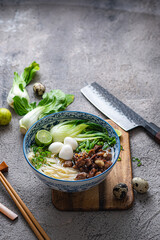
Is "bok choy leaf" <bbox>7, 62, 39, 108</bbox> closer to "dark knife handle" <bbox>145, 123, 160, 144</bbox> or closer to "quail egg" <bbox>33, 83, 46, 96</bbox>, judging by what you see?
"quail egg" <bbox>33, 83, 46, 96</bbox>

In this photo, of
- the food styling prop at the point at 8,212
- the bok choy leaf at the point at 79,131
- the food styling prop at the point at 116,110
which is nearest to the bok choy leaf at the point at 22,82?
the food styling prop at the point at 116,110

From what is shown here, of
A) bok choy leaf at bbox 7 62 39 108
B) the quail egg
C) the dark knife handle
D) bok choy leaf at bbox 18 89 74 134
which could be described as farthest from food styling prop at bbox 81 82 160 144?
bok choy leaf at bbox 7 62 39 108

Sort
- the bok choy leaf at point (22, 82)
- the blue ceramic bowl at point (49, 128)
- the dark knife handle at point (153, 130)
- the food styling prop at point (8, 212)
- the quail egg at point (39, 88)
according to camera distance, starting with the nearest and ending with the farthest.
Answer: the blue ceramic bowl at point (49, 128) < the food styling prop at point (8, 212) < the dark knife handle at point (153, 130) < the bok choy leaf at point (22, 82) < the quail egg at point (39, 88)

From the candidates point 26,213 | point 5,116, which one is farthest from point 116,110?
point 26,213

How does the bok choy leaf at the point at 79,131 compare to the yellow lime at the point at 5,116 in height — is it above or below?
below

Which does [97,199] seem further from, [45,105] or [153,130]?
[45,105]

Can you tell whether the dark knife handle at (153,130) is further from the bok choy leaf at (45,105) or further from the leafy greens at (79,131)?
the bok choy leaf at (45,105)

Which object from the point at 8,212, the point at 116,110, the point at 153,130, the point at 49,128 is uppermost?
the point at 49,128
